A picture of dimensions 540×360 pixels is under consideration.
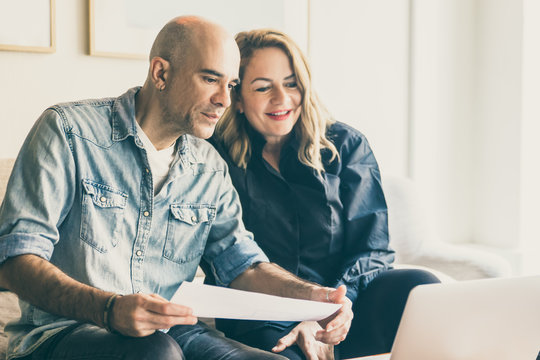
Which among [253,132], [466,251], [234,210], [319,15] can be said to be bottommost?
[466,251]

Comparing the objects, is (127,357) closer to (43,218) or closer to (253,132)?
(43,218)

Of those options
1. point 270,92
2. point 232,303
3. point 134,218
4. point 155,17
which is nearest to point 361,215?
point 270,92

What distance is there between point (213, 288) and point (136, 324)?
143 millimetres

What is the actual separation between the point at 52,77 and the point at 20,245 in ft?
3.81

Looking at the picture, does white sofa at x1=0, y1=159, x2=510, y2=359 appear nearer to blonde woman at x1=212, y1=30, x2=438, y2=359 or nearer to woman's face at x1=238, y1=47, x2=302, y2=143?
blonde woman at x1=212, y1=30, x2=438, y2=359

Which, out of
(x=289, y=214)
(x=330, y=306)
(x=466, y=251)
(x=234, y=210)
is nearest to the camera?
(x=330, y=306)

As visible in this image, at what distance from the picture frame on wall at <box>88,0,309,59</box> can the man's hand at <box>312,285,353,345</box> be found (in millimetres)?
1330

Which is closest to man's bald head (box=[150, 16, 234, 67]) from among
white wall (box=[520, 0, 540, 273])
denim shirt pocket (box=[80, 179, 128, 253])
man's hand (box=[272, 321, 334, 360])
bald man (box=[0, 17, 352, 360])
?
bald man (box=[0, 17, 352, 360])

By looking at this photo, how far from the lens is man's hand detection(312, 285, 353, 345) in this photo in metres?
1.34

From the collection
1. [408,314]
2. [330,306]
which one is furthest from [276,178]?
[408,314]

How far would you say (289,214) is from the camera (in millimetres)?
1782

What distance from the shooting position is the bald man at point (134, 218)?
46.6 inches

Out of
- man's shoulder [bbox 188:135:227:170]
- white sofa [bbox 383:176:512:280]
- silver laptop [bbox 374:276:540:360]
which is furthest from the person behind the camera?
white sofa [bbox 383:176:512:280]

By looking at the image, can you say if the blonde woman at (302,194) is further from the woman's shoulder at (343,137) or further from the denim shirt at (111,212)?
the denim shirt at (111,212)
